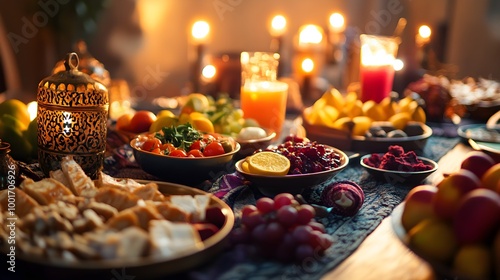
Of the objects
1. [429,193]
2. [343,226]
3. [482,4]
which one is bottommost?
[343,226]

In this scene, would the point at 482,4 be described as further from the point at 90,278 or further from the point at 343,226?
the point at 90,278

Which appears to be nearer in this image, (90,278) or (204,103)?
(90,278)

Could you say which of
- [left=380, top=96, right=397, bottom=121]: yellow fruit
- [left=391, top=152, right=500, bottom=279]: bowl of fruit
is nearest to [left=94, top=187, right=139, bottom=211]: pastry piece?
[left=391, top=152, right=500, bottom=279]: bowl of fruit

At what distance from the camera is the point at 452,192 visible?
3.22 feet

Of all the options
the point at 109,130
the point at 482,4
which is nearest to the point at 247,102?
the point at 109,130

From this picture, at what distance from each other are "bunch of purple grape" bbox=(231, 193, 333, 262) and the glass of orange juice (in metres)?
0.95

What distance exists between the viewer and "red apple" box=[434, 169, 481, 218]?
974mm

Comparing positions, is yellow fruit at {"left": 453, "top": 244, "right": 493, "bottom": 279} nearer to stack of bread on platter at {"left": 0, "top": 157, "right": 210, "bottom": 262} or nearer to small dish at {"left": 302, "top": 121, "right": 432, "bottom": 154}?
stack of bread on platter at {"left": 0, "top": 157, "right": 210, "bottom": 262}

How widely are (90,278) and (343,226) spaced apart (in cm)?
54

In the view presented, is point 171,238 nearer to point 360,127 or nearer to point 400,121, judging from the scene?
point 360,127

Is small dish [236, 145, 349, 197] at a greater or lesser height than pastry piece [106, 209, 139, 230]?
lesser

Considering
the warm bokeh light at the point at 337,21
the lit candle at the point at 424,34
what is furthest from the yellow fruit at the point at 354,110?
the warm bokeh light at the point at 337,21

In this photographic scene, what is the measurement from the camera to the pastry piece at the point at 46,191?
3.56 ft

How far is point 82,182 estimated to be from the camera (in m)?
1.17
